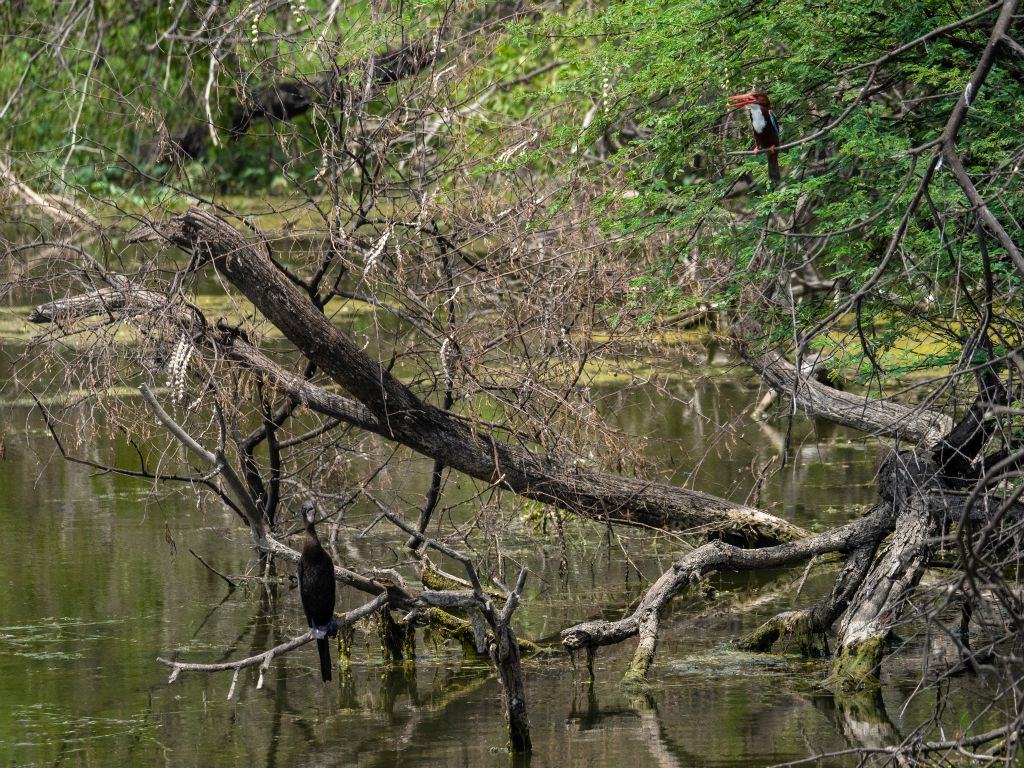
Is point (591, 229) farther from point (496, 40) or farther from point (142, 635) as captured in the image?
point (142, 635)

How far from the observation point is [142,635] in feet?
25.6

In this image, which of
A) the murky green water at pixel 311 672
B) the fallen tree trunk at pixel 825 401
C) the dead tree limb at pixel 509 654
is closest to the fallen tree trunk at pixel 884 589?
the murky green water at pixel 311 672

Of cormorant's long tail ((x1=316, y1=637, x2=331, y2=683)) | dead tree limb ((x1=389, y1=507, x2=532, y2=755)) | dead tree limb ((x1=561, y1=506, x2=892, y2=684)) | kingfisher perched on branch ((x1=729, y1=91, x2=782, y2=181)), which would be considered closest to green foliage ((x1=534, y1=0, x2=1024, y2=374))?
kingfisher perched on branch ((x1=729, y1=91, x2=782, y2=181))

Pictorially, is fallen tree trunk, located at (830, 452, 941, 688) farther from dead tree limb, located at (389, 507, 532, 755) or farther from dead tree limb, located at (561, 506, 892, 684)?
dead tree limb, located at (389, 507, 532, 755)

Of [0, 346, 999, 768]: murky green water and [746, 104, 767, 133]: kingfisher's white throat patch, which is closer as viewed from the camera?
[0, 346, 999, 768]: murky green water

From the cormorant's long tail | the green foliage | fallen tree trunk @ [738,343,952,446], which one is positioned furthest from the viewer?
fallen tree trunk @ [738,343,952,446]

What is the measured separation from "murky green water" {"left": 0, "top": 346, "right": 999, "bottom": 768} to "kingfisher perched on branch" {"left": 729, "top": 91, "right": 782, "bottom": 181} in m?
2.40

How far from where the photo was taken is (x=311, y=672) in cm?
725

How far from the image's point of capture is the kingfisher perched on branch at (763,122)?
22.7 ft

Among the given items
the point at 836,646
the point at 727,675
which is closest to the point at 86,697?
the point at 727,675

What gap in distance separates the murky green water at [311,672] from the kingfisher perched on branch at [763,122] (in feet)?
7.89

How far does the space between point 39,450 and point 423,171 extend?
509 centimetres

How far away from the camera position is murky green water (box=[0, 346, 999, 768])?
6195 millimetres

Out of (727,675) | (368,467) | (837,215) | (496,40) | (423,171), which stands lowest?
(727,675)
